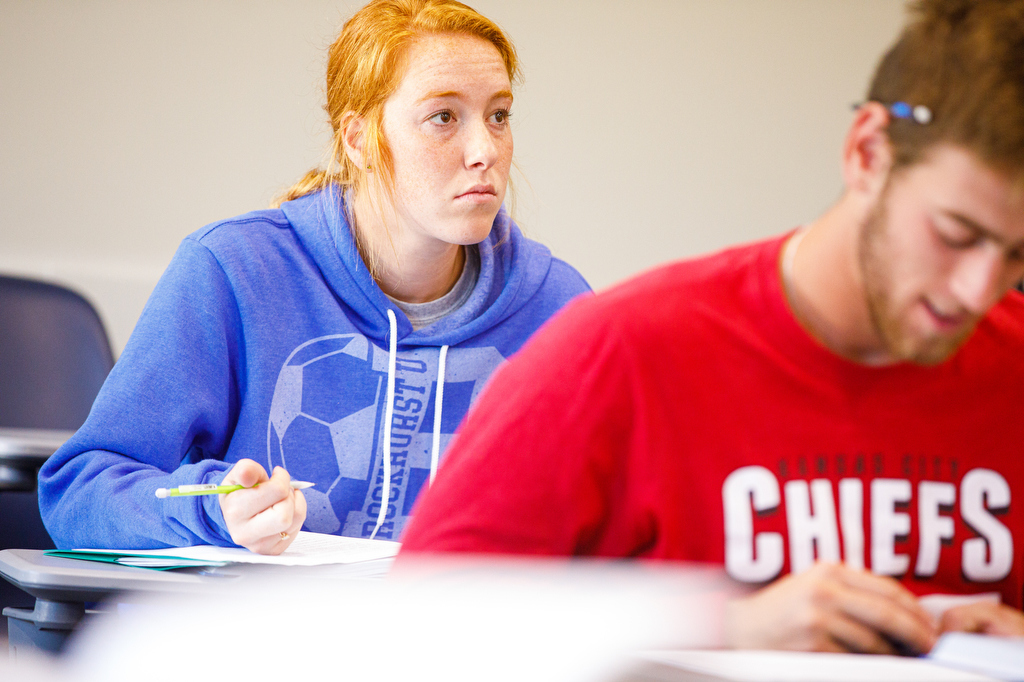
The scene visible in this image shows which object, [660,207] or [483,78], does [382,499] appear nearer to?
[483,78]

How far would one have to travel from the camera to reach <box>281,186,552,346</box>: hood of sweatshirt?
1291 mm

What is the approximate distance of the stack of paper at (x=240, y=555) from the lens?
2.80 ft

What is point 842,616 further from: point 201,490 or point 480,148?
point 480,148

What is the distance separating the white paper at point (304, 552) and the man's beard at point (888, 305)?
446 millimetres

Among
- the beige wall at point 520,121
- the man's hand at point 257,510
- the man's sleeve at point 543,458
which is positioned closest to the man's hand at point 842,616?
the man's sleeve at point 543,458

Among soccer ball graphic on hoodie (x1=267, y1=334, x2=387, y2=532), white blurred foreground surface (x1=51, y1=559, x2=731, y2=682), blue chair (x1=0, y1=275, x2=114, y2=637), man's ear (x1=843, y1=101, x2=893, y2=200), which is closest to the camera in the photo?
white blurred foreground surface (x1=51, y1=559, x2=731, y2=682)

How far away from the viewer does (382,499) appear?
1.26 m

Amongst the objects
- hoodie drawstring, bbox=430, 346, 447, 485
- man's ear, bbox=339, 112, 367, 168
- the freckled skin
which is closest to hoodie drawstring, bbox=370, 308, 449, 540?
hoodie drawstring, bbox=430, 346, 447, 485

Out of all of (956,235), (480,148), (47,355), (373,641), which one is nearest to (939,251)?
(956,235)

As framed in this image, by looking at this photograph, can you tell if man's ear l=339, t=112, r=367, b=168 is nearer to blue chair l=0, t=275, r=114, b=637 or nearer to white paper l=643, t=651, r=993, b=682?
blue chair l=0, t=275, r=114, b=637

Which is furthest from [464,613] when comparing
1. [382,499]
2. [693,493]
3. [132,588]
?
[382,499]

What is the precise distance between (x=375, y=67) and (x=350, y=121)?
9 centimetres

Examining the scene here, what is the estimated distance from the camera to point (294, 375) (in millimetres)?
1227

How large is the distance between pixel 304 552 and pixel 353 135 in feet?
2.22
